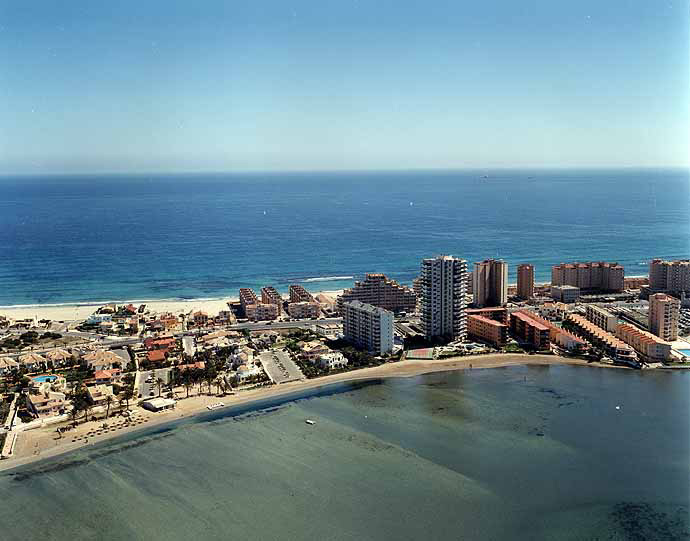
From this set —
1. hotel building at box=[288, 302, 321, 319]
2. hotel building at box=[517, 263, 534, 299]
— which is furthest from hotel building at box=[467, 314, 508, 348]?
hotel building at box=[288, 302, 321, 319]

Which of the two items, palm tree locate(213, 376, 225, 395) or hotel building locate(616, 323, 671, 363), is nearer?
palm tree locate(213, 376, 225, 395)

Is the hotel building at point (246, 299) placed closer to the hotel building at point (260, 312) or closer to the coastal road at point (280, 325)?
the hotel building at point (260, 312)

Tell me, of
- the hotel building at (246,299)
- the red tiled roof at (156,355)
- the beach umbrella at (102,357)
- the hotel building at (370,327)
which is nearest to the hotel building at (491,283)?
the hotel building at (370,327)

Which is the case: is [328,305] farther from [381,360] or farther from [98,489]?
[98,489]

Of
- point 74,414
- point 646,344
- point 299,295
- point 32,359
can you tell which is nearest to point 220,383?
point 74,414

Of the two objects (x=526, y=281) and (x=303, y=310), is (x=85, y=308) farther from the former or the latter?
(x=526, y=281)

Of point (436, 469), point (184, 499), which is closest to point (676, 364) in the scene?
point (436, 469)

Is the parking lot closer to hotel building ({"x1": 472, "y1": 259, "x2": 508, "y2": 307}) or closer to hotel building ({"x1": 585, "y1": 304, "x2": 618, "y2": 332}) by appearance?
hotel building ({"x1": 472, "y1": 259, "x2": 508, "y2": 307})

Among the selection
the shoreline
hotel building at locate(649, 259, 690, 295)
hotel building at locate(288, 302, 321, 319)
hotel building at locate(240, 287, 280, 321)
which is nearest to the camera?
the shoreline
